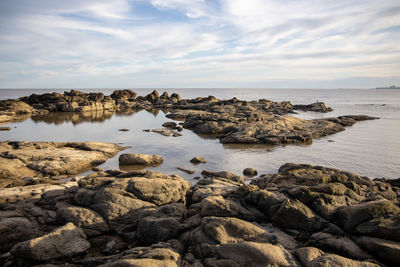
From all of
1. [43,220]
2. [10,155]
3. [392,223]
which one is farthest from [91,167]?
[392,223]

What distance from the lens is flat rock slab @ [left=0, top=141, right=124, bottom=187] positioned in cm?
1413

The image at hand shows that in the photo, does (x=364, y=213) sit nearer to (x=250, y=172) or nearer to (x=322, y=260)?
(x=322, y=260)

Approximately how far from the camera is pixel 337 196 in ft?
28.5

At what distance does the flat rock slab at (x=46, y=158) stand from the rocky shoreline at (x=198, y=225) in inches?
171

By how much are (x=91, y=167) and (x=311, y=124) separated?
26527mm

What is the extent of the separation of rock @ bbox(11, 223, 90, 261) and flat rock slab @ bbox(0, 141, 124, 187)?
771cm

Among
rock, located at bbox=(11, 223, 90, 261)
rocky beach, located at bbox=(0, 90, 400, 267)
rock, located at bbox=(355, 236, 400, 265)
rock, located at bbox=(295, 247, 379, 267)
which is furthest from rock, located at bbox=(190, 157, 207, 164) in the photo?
rock, located at bbox=(355, 236, 400, 265)

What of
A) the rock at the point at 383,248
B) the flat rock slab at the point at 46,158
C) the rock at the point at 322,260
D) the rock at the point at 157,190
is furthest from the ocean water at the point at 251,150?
the rock at the point at 383,248

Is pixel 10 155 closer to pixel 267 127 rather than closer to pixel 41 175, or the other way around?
pixel 41 175

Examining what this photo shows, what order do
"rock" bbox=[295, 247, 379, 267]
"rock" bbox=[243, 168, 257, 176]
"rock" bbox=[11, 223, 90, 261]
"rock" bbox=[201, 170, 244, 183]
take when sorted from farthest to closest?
"rock" bbox=[243, 168, 257, 176], "rock" bbox=[201, 170, 244, 183], "rock" bbox=[11, 223, 90, 261], "rock" bbox=[295, 247, 379, 267]

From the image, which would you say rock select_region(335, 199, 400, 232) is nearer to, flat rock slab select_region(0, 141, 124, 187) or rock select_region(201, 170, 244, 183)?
rock select_region(201, 170, 244, 183)

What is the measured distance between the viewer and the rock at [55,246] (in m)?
6.42

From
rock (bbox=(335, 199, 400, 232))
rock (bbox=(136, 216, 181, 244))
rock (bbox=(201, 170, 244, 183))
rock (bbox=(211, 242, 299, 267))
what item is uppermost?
rock (bbox=(335, 199, 400, 232))

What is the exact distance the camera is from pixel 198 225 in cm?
775
